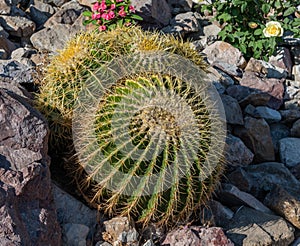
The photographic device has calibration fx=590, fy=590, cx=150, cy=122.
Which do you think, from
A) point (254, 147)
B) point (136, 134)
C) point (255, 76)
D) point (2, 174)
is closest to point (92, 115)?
point (136, 134)

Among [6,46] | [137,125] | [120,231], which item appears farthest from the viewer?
[6,46]

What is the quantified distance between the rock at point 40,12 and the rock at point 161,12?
939mm

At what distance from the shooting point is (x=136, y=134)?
2.78 m

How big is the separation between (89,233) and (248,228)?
0.87 m

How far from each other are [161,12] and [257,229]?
2714mm

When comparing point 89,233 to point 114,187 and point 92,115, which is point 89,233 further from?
point 92,115

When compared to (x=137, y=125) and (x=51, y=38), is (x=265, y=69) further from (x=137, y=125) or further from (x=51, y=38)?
(x=137, y=125)

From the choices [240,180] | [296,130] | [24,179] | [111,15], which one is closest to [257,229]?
[240,180]

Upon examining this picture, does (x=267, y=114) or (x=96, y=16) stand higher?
(x=96, y=16)

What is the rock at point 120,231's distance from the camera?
2889 millimetres

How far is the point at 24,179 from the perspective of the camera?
254cm

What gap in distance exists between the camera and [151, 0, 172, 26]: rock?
5223 mm

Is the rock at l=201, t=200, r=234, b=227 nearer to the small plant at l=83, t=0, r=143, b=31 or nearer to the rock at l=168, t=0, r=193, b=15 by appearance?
the small plant at l=83, t=0, r=143, b=31

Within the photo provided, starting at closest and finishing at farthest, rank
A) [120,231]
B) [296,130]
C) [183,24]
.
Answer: [120,231] → [296,130] → [183,24]
